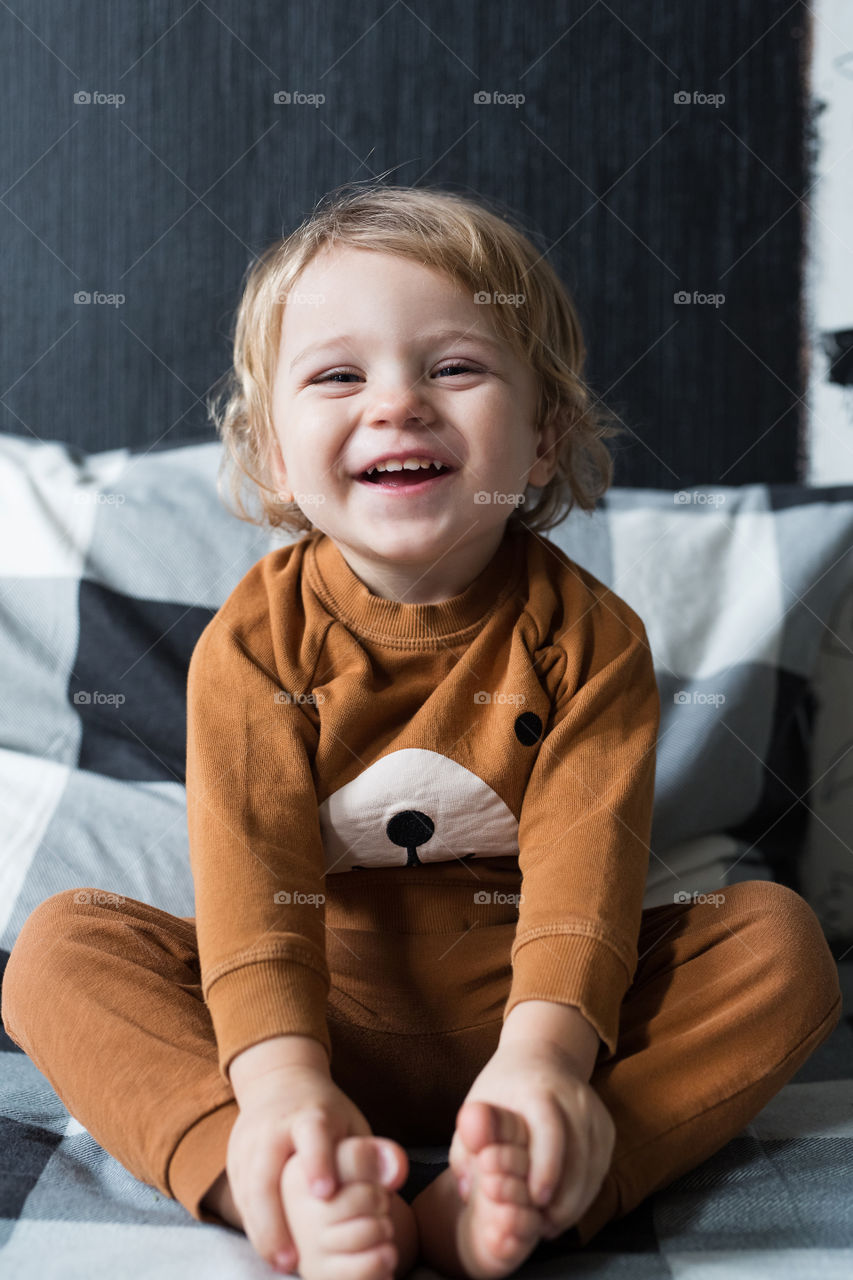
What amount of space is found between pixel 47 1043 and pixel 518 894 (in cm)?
34

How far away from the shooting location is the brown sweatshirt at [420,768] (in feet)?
2.20

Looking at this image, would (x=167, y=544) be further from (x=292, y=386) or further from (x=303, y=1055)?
(x=303, y=1055)

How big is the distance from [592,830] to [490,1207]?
0.25 m

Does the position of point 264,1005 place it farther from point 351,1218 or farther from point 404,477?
point 404,477

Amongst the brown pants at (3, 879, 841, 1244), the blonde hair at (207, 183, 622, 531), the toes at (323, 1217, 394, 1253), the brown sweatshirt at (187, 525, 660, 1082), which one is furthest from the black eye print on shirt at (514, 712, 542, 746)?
the toes at (323, 1217, 394, 1253)

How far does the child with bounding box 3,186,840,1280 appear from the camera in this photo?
619mm

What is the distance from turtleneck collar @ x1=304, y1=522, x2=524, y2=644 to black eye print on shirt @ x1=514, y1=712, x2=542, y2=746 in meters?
0.08

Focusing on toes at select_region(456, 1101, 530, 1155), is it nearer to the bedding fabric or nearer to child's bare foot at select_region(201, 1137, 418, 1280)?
child's bare foot at select_region(201, 1137, 418, 1280)

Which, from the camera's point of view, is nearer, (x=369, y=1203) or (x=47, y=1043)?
(x=369, y=1203)

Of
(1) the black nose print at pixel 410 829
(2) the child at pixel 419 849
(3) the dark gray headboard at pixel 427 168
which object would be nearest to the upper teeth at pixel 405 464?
(2) the child at pixel 419 849

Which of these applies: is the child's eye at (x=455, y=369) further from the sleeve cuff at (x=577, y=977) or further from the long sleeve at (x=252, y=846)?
the sleeve cuff at (x=577, y=977)

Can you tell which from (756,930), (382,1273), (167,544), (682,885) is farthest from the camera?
(167,544)

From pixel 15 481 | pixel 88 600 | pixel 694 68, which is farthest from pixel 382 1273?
pixel 694 68

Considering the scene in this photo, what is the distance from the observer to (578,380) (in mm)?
906
